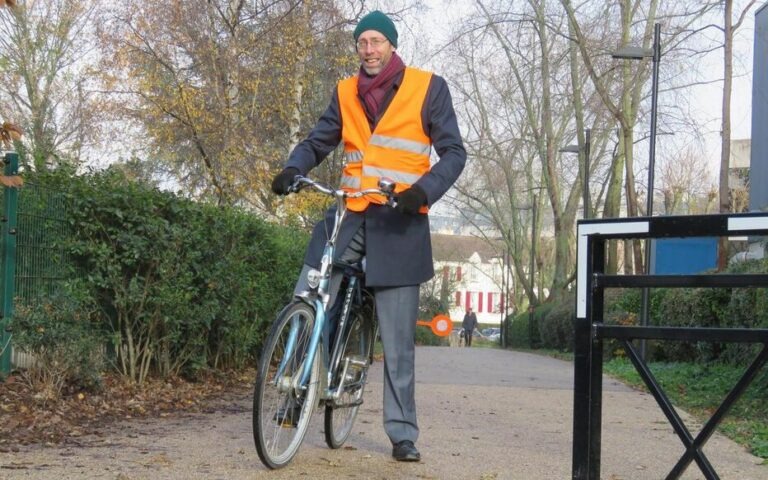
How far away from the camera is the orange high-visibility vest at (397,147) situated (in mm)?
5074

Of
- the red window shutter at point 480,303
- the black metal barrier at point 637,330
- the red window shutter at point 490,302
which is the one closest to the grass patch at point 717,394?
the black metal barrier at point 637,330

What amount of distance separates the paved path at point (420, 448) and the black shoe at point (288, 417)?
0.20 meters

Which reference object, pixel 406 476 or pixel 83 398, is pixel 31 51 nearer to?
pixel 83 398

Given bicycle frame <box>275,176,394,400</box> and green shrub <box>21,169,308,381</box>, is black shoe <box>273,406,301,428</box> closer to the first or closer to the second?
bicycle frame <box>275,176,394,400</box>

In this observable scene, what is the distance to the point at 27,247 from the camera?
23.8 ft

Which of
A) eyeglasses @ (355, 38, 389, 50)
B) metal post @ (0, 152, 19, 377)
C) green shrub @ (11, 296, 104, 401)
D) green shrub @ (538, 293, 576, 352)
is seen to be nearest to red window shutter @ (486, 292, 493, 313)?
green shrub @ (538, 293, 576, 352)

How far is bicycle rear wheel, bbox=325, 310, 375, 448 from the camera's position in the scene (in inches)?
203

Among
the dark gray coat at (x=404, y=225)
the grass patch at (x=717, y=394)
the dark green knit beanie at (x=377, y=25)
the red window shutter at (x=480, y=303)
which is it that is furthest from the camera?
the red window shutter at (x=480, y=303)

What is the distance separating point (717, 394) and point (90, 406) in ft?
21.3

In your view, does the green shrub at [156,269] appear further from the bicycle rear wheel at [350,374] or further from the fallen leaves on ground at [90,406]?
the bicycle rear wheel at [350,374]

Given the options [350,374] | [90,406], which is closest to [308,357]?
[350,374]

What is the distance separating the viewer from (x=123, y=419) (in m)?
6.66

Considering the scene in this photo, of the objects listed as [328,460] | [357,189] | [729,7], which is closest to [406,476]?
[328,460]

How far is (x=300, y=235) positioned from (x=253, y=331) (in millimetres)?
4236
